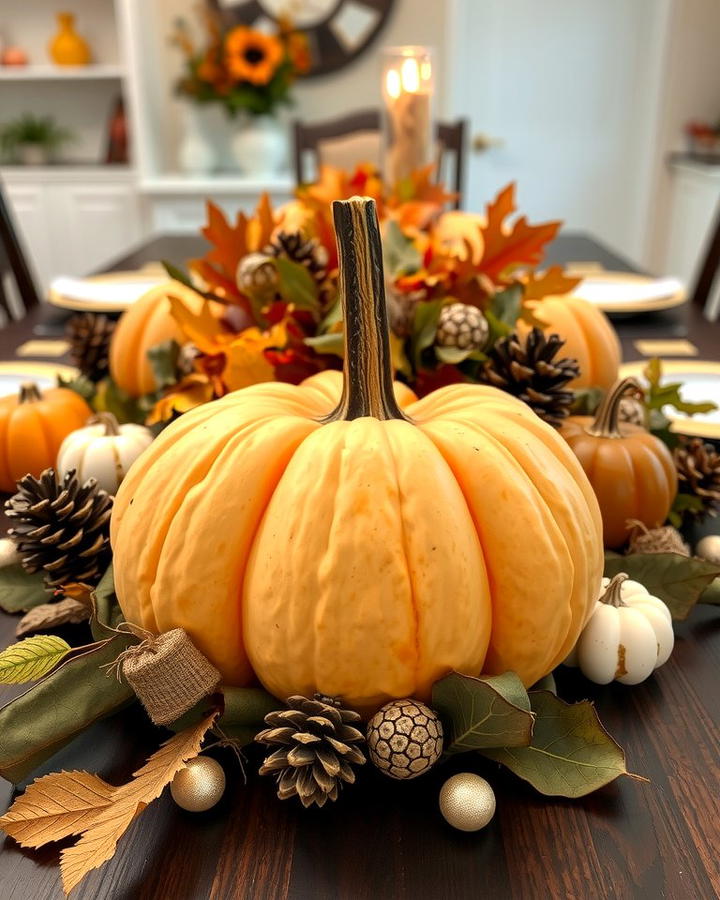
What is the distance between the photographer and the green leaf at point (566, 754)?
0.42 meters

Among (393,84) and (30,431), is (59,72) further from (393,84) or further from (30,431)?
(30,431)

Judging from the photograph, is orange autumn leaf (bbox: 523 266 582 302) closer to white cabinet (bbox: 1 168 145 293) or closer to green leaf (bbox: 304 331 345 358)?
green leaf (bbox: 304 331 345 358)

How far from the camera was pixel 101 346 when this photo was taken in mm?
1003

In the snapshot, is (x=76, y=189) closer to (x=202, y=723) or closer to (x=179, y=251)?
(x=179, y=251)

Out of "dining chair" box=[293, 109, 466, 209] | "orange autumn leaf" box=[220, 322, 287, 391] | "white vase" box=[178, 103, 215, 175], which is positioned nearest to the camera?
"orange autumn leaf" box=[220, 322, 287, 391]

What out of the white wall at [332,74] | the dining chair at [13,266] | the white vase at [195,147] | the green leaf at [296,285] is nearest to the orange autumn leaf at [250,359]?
the green leaf at [296,285]

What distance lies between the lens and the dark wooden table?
1.26ft

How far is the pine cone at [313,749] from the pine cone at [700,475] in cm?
41

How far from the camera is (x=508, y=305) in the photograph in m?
0.75

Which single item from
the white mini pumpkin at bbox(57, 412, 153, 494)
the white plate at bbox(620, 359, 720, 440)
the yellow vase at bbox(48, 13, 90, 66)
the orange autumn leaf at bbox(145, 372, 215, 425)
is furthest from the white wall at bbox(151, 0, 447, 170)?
the white mini pumpkin at bbox(57, 412, 153, 494)

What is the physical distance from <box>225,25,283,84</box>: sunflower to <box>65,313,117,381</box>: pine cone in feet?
8.10

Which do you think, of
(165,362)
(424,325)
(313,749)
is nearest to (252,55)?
(165,362)

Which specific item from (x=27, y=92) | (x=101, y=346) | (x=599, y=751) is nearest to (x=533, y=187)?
(x=27, y=92)

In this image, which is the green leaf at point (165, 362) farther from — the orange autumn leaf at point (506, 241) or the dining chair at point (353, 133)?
the dining chair at point (353, 133)
